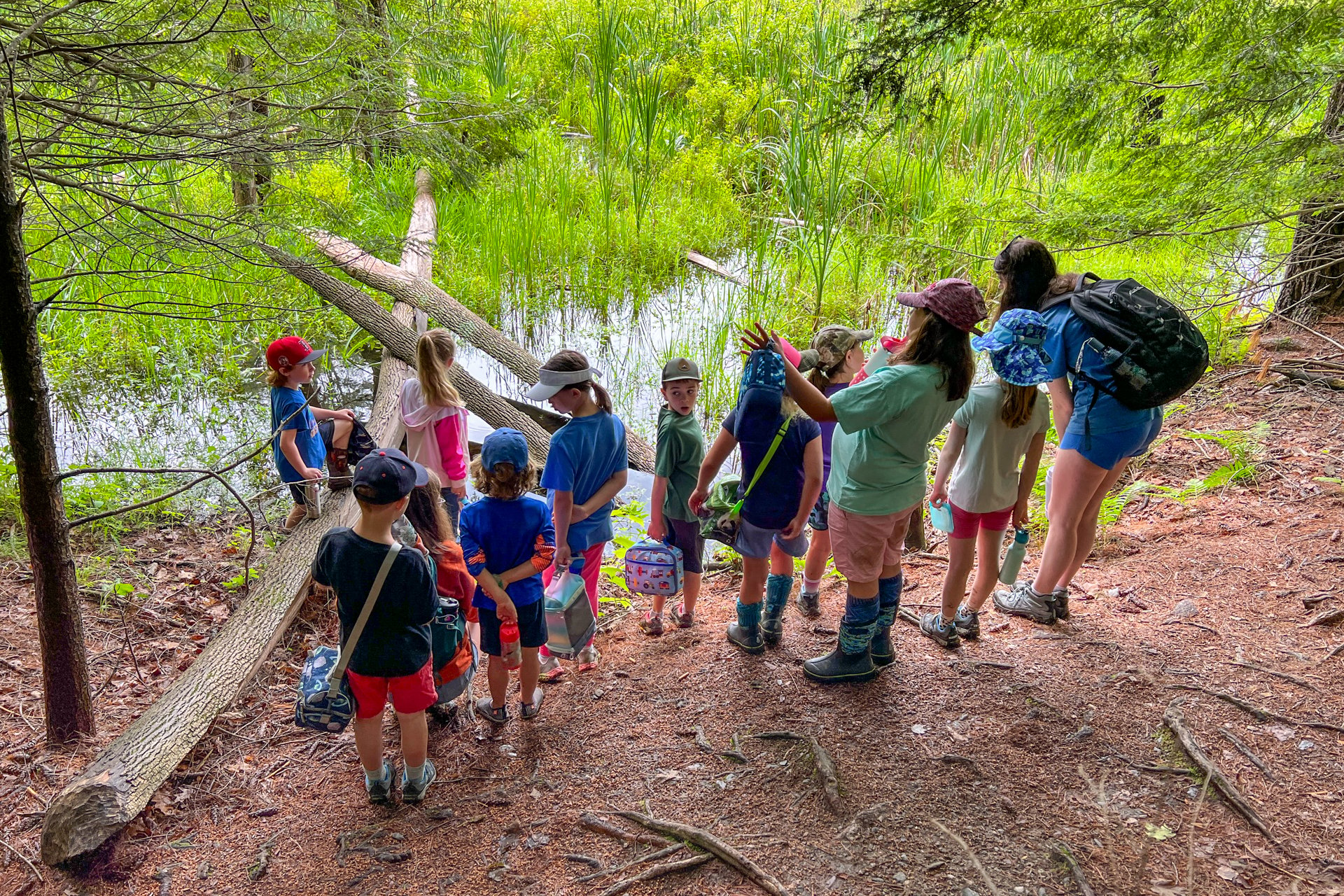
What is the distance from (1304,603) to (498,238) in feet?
25.6

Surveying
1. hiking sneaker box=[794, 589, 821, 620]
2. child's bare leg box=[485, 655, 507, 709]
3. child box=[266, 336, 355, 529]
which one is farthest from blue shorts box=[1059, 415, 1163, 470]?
child box=[266, 336, 355, 529]

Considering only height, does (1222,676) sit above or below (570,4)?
below

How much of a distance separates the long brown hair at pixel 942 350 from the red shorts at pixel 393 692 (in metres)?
1.91

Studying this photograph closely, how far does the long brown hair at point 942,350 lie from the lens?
2.62 metres

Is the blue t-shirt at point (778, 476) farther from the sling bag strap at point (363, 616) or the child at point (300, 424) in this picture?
the child at point (300, 424)

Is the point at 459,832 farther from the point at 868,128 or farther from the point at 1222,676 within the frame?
the point at 868,128

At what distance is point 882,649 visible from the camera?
127 inches

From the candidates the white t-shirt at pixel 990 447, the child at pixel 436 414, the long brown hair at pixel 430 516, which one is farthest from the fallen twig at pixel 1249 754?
the child at pixel 436 414

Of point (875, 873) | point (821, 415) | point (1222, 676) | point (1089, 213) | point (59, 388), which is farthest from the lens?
point (59, 388)

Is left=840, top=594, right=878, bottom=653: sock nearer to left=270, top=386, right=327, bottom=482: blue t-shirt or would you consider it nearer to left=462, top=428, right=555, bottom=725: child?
left=462, top=428, right=555, bottom=725: child

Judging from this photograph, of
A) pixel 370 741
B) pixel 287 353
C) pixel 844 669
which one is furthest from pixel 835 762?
pixel 287 353

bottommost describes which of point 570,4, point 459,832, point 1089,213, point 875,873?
point 459,832

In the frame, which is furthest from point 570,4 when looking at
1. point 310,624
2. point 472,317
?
point 310,624

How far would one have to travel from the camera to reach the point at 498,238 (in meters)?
8.82
